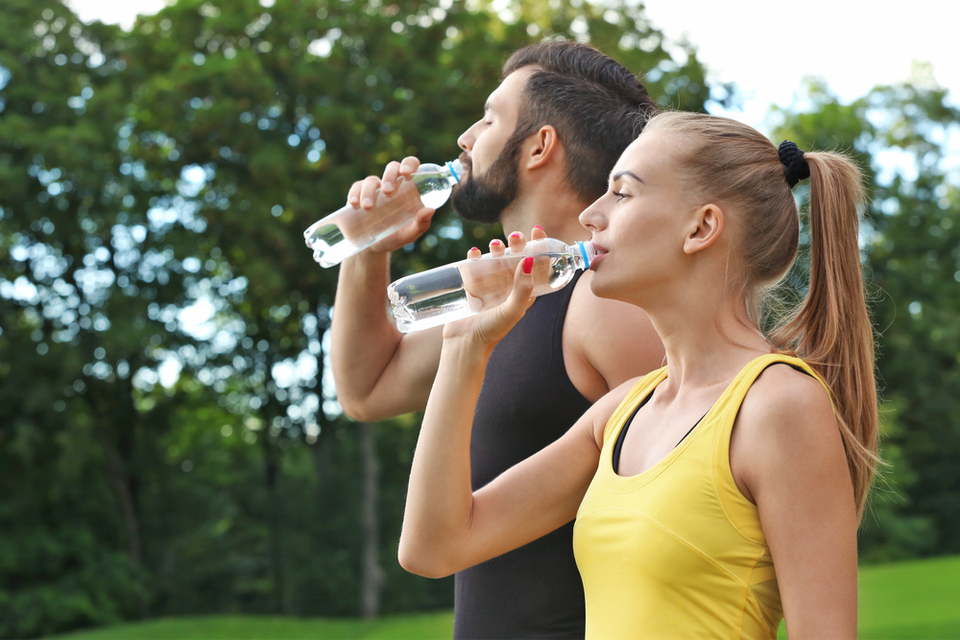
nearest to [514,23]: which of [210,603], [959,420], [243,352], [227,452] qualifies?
[243,352]

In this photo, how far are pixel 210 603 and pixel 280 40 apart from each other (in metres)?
11.1

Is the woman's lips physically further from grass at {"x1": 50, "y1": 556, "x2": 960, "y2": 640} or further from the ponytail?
grass at {"x1": 50, "y1": 556, "x2": 960, "y2": 640}

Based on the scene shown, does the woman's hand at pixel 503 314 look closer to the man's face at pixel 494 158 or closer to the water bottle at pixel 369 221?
the man's face at pixel 494 158

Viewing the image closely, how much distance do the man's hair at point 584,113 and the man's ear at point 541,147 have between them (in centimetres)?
2

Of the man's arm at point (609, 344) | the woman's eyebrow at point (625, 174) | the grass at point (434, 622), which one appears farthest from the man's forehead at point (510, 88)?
the grass at point (434, 622)

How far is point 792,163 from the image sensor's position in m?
1.76

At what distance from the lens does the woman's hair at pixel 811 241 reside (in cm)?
167

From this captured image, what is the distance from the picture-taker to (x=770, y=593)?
1503mm

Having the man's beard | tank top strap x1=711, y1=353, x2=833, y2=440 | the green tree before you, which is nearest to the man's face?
the man's beard

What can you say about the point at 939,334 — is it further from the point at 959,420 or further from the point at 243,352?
the point at 243,352

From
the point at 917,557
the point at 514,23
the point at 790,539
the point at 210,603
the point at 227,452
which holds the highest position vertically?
the point at 514,23

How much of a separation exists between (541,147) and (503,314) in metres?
0.87

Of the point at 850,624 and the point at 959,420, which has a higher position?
the point at 850,624

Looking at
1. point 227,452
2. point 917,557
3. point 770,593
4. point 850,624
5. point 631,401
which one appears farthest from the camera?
point 917,557
